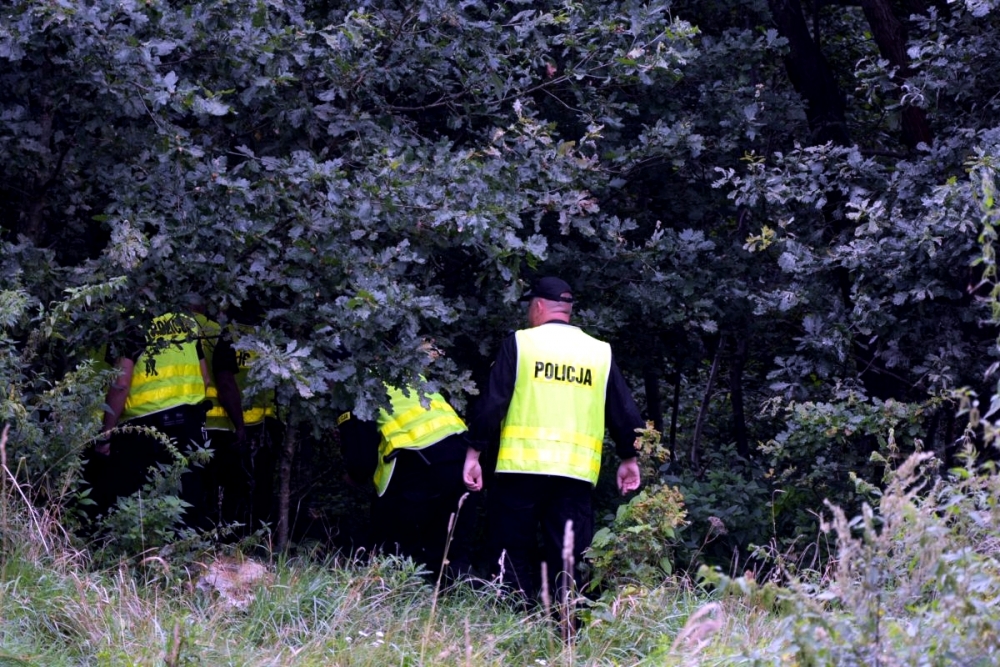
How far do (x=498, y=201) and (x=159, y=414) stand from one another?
7.49ft

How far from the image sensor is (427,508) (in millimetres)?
6895

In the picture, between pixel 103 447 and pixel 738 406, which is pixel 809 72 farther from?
pixel 103 447

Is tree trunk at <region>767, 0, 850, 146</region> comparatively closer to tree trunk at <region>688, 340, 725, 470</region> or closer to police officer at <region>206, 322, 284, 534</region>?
tree trunk at <region>688, 340, 725, 470</region>

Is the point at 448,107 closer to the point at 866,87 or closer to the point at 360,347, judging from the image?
the point at 360,347

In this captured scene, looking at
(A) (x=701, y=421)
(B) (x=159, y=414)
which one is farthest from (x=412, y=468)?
(A) (x=701, y=421)

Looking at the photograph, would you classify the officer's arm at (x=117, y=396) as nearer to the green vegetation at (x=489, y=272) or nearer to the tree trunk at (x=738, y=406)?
the green vegetation at (x=489, y=272)

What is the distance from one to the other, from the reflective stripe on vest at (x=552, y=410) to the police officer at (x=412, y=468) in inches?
26.7

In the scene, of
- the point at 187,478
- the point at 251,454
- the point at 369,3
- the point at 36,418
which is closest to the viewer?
the point at 36,418

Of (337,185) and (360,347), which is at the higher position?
(337,185)

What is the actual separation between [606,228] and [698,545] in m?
1.95

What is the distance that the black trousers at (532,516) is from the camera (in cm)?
616

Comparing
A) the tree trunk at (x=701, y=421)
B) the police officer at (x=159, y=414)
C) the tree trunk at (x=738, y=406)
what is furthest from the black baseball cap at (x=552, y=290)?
the tree trunk at (x=738, y=406)

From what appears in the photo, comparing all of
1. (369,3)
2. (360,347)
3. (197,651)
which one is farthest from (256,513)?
(197,651)

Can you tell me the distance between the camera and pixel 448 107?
23.9ft
